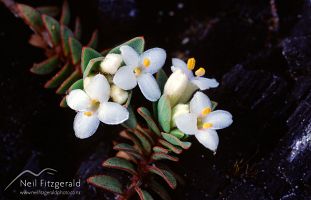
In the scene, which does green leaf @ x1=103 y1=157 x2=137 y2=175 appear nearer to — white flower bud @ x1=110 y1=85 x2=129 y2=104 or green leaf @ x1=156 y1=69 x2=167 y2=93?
white flower bud @ x1=110 y1=85 x2=129 y2=104

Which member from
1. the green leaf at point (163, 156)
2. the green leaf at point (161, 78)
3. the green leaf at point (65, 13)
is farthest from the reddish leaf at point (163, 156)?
the green leaf at point (65, 13)

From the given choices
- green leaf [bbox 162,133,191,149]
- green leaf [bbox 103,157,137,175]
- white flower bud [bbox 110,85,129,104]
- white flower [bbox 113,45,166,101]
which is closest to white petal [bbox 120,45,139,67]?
white flower [bbox 113,45,166,101]

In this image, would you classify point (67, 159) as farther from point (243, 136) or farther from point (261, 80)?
point (261, 80)

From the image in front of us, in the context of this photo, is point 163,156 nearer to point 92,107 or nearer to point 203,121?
point 203,121

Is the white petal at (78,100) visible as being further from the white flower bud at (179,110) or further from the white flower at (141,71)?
the white flower bud at (179,110)

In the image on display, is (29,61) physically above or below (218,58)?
above

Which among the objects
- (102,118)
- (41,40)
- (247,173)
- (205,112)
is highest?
(41,40)

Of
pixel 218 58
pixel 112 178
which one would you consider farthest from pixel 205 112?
pixel 218 58
